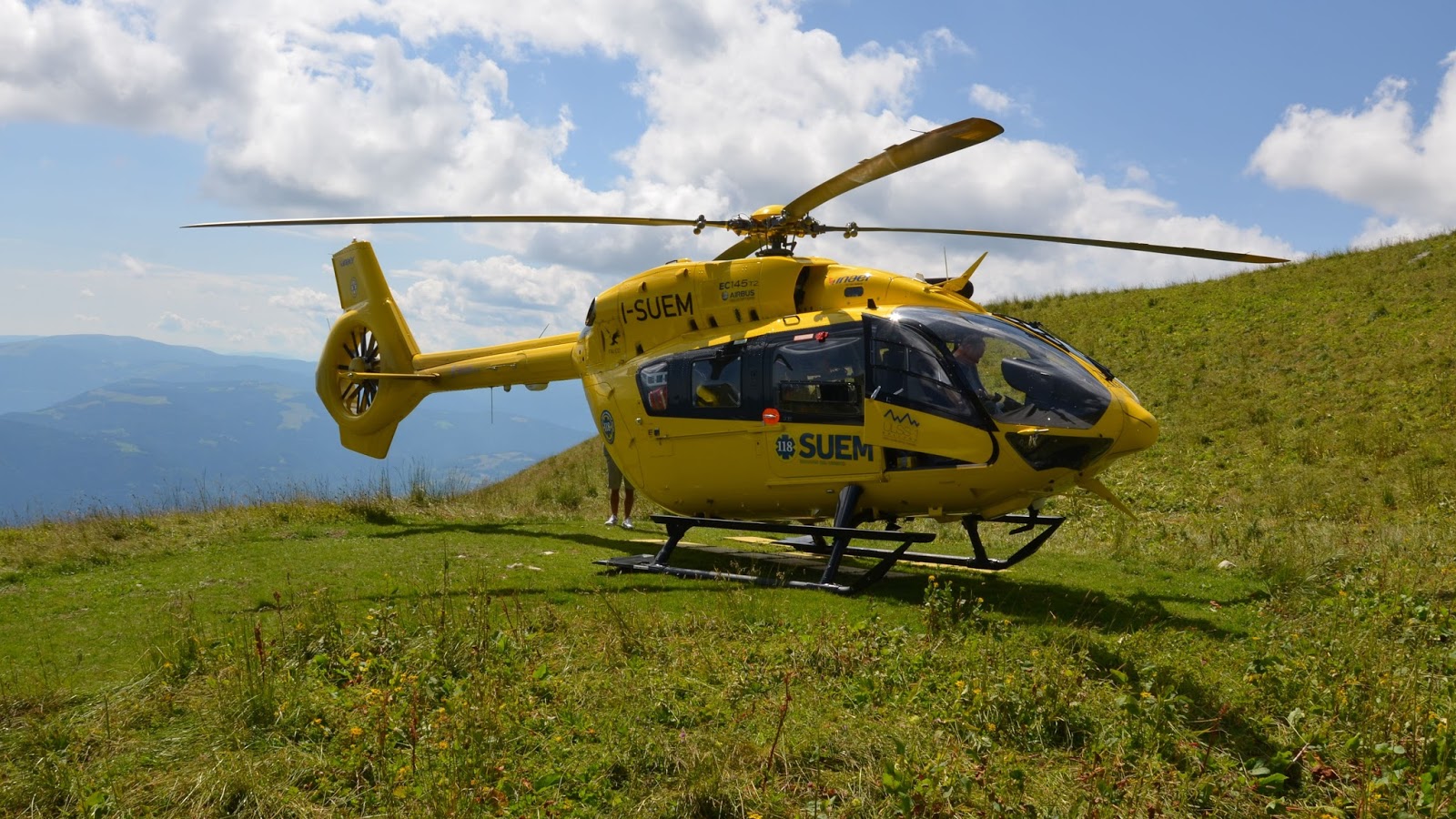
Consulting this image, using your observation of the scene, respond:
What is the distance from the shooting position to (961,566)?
1081cm

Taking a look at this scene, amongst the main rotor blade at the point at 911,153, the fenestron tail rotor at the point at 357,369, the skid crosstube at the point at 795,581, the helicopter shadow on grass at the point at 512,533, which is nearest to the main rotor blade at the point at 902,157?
the main rotor blade at the point at 911,153

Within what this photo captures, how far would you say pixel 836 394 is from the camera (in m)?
9.33

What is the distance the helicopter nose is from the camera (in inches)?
325

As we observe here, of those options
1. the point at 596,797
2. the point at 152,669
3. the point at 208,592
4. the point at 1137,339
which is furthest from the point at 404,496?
the point at 1137,339

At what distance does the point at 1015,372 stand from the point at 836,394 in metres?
1.69

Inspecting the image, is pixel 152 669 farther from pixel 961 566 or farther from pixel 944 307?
pixel 961 566

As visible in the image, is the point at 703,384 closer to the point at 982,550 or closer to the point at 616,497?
the point at 982,550

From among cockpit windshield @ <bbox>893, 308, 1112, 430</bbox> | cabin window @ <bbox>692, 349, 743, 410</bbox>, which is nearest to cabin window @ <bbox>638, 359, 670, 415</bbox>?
cabin window @ <bbox>692, 349, 743, 410</bbox>

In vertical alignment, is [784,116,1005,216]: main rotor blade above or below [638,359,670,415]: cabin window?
above

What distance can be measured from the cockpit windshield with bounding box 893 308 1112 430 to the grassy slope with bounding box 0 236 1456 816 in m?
1.70

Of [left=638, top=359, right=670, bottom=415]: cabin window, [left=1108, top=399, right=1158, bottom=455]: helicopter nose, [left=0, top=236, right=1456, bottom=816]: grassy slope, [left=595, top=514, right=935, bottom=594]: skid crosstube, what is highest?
[left=638, top=359, right=670, bottom=415]: cabin window

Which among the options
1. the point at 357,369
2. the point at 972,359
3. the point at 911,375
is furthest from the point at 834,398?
the point at 357,369

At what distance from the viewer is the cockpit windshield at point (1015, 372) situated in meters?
8.28

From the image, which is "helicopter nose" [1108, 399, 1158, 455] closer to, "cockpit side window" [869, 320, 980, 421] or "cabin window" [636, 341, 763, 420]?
"cockpit side window" [869, 320, 980, 421]
